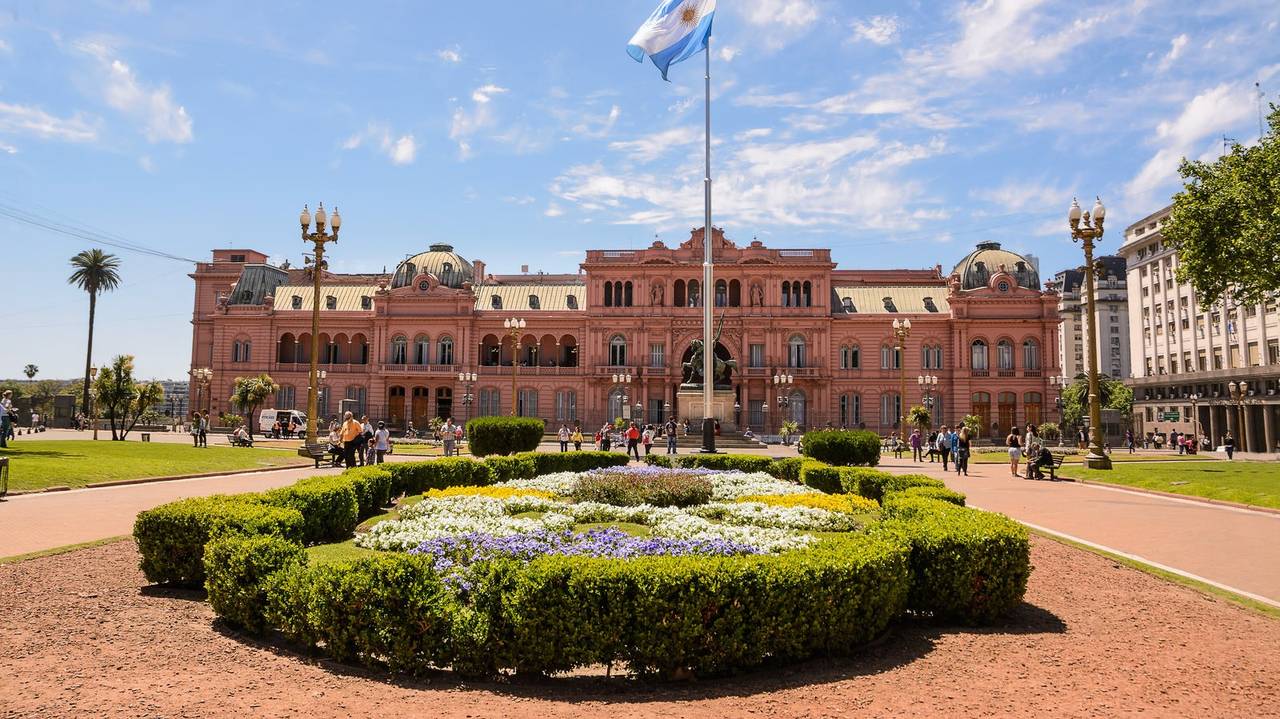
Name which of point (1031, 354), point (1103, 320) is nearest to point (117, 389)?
point (1031, 354)

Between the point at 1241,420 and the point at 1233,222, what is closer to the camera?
the point at 1233,222

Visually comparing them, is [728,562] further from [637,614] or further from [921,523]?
[921,523]

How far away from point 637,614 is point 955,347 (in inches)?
2506

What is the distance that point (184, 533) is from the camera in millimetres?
9484

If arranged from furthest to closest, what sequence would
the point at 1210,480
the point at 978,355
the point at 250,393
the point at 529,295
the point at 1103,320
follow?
the point at 1103,320
the point at 529,295
the point at 978,355
the point at 250,393
the point at 1210,480

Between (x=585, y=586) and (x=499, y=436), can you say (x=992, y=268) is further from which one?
(x=585, y=586)

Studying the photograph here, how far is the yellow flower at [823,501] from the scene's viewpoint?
1478 centimetres

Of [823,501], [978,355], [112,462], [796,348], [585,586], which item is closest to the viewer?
[585,586]

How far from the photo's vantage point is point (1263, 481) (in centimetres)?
2131

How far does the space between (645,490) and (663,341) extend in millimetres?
49751

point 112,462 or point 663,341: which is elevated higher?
point 663,341

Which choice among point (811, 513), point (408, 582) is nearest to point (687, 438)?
point (811, 513)

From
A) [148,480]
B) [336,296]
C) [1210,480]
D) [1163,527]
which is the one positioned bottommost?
[1163,527]

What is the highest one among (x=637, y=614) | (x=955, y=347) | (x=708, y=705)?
(x=955, y=347)
